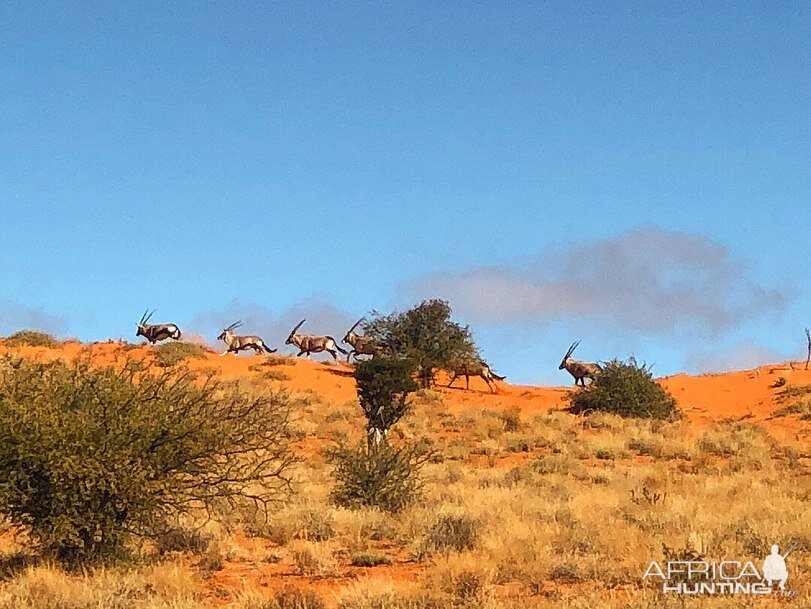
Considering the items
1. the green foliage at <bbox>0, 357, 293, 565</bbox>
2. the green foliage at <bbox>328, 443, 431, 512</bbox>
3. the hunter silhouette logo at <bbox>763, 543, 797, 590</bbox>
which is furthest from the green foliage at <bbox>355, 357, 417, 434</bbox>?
the hunter silhouette logo at <bbox>763, 543, 797, 590</bbox>

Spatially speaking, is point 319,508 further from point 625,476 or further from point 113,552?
point 625,476

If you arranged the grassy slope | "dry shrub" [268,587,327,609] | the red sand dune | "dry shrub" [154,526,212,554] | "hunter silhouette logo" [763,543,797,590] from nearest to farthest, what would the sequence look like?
1. "dry shrub" [268,587,327,609]
2. the grassy slope
3. "hunter silhouette logo" [763,543,797,590]
4. "dry shrub" [154,526,212,554]
5. the red sand dune

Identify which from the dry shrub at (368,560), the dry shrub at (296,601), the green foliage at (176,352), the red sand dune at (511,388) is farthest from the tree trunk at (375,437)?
the green foliage at (176,352)

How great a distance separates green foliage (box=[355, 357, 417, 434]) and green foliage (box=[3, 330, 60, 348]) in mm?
25454

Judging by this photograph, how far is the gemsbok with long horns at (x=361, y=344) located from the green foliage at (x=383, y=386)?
19831mm

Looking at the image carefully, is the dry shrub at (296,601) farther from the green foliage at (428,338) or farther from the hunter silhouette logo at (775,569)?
the green foliage at (428,338)

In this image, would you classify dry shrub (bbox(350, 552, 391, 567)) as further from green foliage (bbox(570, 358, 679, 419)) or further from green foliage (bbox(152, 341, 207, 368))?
green foliage (bbox(152, 341, 207, 368))

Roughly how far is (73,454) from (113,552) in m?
1.29

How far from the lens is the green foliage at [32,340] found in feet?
141

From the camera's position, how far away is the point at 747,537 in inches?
416

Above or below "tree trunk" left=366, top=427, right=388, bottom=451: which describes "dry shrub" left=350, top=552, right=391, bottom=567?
below

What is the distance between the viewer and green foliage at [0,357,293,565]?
8.98 m

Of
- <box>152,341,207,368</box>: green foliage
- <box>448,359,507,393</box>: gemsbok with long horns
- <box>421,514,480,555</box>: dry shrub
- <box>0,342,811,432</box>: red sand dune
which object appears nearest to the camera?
<box>421,514,480,555</box>: dry shrub

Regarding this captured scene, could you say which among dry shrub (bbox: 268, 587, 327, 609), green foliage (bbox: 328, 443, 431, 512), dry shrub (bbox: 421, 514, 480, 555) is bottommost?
dry shrub (bbox: 268, 587, 327, 609)
